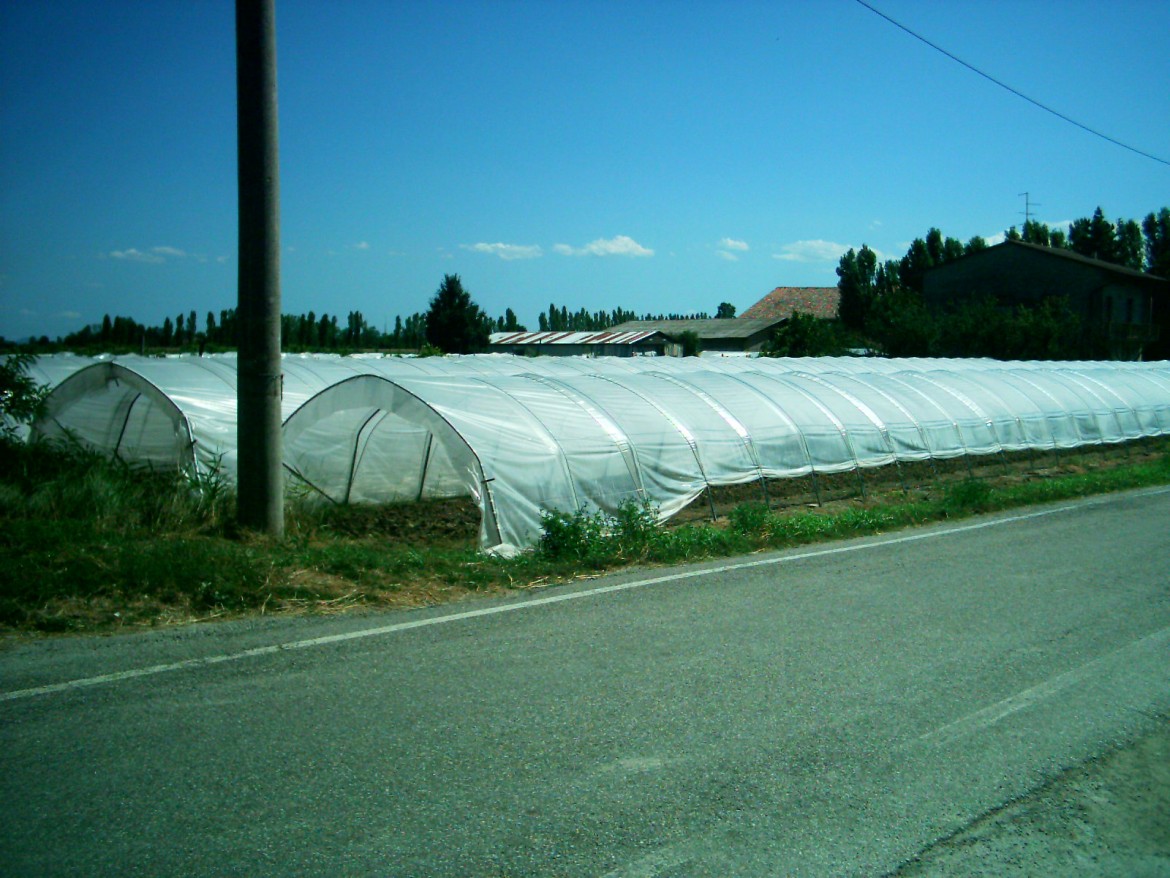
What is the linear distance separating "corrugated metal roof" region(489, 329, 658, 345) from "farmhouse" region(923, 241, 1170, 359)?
20732 mm

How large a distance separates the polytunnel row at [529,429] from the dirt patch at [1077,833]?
281 inches

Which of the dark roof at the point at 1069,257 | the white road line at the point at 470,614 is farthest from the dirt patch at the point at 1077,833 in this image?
the dark roof at the point at 1069,257

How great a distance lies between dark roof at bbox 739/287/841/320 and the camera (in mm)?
86562

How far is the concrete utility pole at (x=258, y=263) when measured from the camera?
9508 millimetres

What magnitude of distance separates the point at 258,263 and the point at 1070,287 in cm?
5801

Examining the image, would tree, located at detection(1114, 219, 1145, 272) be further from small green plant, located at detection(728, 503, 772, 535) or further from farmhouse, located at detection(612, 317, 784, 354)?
small green plant, located at detection(728, 503, 772, 535)

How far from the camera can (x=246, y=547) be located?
927 cm

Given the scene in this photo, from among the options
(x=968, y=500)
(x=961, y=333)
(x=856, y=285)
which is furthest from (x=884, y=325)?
(x=968, y=500)

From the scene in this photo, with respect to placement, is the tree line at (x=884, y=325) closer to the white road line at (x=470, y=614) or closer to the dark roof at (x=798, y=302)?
the dark roof at (x=798, y=302)

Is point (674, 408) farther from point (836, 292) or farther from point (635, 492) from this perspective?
point (836, 292)

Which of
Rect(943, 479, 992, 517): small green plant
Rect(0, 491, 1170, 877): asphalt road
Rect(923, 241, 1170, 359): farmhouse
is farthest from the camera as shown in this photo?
Rect(923, 241, 1170, 359): farmhouse

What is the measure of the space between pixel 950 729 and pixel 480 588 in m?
4.70

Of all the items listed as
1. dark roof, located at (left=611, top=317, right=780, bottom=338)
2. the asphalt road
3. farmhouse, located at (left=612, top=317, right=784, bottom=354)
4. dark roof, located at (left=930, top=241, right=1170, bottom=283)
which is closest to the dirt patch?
the asphalt road

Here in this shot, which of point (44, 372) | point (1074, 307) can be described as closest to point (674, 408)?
point (44, 372)
